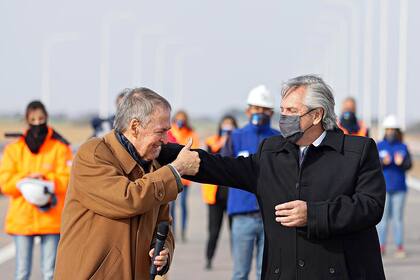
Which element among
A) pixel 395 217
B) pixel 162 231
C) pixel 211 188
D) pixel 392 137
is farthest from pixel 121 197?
pixel 392 137

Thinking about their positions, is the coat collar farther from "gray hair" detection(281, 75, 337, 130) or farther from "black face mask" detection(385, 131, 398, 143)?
"black face mask" detection(385, 131, 398, 143)

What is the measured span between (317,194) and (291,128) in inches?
13.4

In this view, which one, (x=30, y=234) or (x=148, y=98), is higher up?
(x=148, y=98)

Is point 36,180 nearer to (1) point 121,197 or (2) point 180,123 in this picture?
(1) point 121,197

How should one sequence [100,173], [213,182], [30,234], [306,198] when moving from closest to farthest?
1. [100,173]
2. [306,198]
3. [213,182]
4. [30,234]

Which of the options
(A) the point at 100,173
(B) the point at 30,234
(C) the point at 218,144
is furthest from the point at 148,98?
(C) the point at 218,144

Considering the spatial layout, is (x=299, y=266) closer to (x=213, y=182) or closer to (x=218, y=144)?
(x=213, y=182)

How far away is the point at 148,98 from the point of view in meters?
5.18

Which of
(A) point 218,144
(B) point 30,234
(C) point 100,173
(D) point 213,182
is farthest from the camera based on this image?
(A) point 218,144

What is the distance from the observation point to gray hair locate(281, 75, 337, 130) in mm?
5523

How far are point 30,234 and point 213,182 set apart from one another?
162 inches

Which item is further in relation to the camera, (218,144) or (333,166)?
(218,144)

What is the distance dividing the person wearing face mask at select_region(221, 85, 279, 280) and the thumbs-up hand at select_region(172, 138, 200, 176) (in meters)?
3.94

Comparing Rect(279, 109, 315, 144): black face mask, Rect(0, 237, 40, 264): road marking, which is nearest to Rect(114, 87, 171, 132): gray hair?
Rect(279, 109, 315, 144): black face mask
